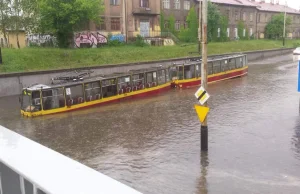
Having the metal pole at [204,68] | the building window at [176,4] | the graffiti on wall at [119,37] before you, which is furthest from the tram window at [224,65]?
the metal pole at [204,68]

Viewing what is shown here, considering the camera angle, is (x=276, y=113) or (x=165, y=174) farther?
(x=276, y=113)

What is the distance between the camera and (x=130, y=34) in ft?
156

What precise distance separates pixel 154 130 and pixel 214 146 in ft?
13.2

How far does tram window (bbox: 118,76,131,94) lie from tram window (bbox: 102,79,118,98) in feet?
1.67

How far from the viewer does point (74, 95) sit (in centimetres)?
2311

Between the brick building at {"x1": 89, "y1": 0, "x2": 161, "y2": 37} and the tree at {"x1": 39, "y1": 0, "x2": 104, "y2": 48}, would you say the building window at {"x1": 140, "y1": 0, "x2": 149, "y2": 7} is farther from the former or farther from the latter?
the tree at {"x1": 39, "y1": 0, "x2": 104, "y2": 48}

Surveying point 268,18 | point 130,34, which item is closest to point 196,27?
point 130,34

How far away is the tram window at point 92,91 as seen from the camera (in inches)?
928

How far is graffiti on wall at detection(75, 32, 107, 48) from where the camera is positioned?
42406 mm

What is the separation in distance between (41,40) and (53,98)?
22.8 meters

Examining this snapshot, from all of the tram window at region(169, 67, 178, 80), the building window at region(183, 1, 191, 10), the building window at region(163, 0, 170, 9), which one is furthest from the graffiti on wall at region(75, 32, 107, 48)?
the building window at region(183, 1, 191, 10)

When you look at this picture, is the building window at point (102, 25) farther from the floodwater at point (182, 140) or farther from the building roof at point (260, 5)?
the building roof at point (260, 5)

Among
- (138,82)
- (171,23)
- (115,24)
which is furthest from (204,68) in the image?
(171,23)

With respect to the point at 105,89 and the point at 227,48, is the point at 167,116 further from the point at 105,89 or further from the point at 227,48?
the point at 227,48
